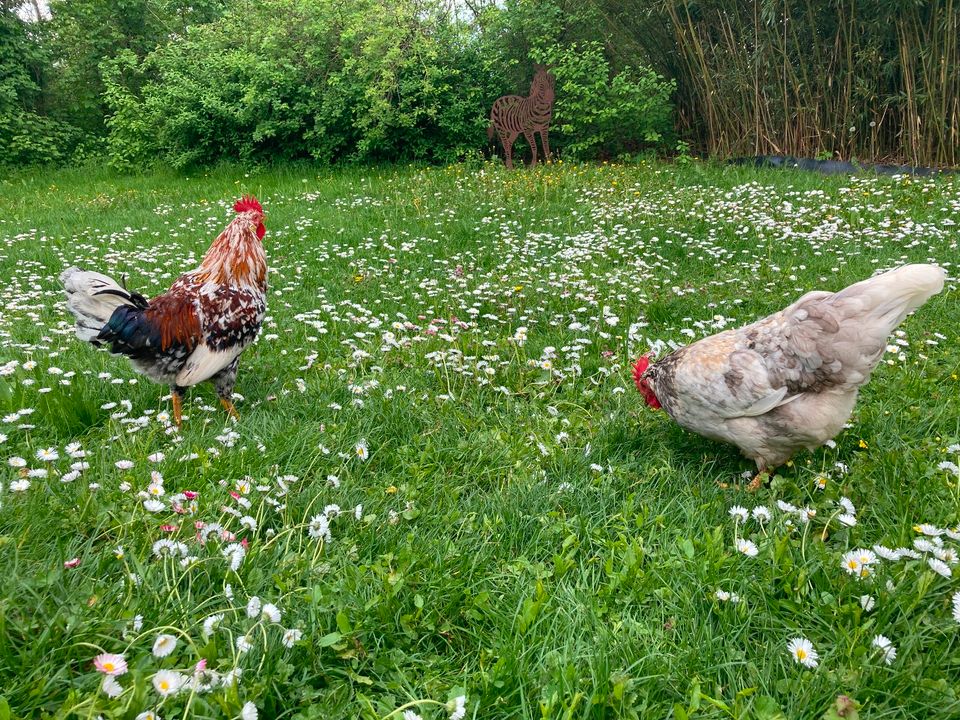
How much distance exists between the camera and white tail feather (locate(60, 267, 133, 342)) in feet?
9.80

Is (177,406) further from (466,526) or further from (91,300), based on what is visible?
(466,526)

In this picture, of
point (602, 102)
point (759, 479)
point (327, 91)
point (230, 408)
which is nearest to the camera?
point (759, 479)

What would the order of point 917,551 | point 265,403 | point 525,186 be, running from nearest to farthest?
point 917,551, point 265,403, point 525,186

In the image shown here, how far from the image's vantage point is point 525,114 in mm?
11547

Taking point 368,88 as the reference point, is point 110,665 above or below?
below

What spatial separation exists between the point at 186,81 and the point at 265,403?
42.6 feet

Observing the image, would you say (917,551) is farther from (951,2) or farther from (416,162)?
(416,162)

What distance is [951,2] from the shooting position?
802cm

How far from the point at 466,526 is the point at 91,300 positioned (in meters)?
2.26

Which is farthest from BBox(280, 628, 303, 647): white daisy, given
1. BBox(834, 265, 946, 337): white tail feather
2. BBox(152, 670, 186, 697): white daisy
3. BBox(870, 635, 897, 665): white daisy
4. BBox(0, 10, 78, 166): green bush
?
BBox(0, 10, 78, 166): green bush

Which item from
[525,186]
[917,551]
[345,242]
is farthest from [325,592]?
[525,186]

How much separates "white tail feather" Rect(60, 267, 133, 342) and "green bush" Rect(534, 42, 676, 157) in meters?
11.0

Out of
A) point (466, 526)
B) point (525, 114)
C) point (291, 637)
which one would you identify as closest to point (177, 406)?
point (466, 526)

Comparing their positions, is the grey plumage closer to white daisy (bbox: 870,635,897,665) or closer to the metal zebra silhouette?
white daisy (bbox: 870,635,897,665)
